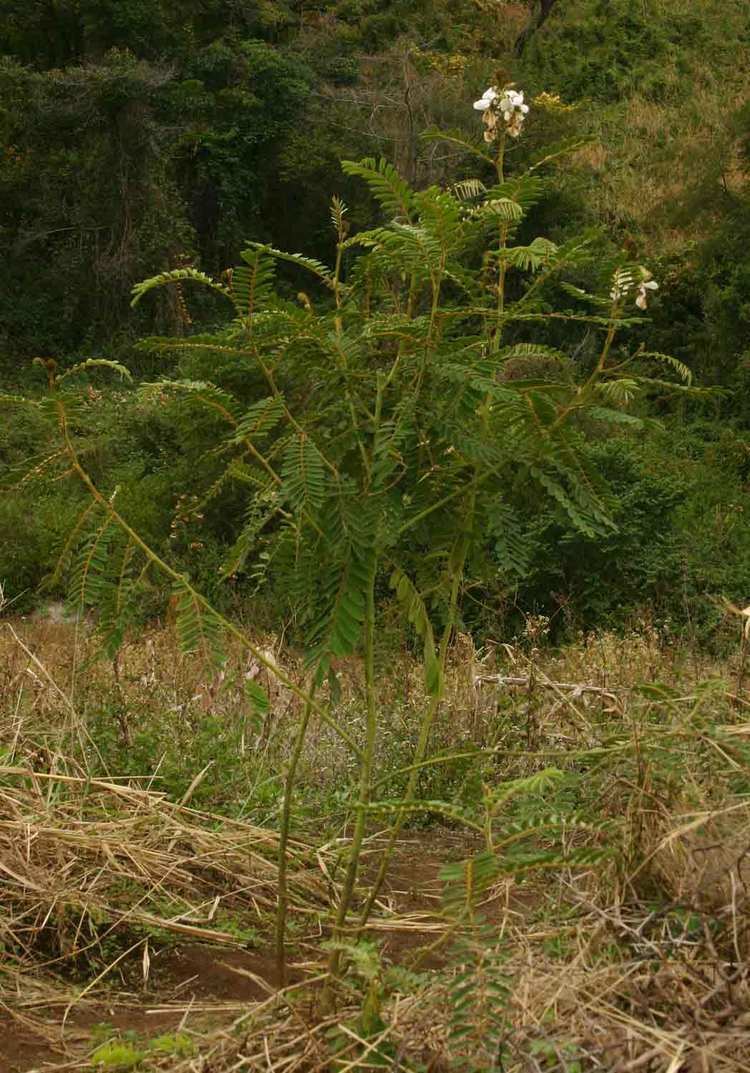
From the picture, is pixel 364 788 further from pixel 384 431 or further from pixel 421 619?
pixel 384 431

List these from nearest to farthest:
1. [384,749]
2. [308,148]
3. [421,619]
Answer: [421,619] → [384,749] → [308,148]

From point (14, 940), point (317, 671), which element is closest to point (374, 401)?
point (317, 671)

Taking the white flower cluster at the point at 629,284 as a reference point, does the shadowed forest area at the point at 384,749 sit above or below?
below

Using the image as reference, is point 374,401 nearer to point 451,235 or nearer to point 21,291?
point 451,235

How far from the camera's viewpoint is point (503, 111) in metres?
→ 2.89

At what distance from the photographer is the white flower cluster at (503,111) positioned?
289cm

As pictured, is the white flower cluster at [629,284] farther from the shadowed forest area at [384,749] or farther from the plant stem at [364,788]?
the plant stem at [364,788]

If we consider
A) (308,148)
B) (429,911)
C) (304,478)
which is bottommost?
(308,148)

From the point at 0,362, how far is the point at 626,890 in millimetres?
23138

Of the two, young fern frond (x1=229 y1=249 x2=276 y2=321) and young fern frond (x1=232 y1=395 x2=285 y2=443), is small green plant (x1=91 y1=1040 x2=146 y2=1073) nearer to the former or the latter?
young fern frond (x1=232 y1=395 x2=285 y2=443)

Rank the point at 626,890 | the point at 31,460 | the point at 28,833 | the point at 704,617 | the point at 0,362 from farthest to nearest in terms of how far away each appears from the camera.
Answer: the point at 0,362, the point at 704,617, the point at 28,833, the point at 31,460, the point at 626,890

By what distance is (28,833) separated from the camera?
334 cm

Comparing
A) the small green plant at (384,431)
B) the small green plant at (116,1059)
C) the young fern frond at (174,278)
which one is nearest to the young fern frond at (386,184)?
the small green plant at (384,431)

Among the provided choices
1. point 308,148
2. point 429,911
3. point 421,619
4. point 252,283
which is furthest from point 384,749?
point 308,148
